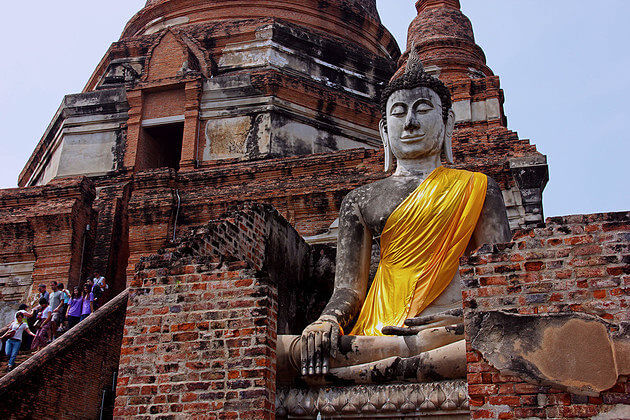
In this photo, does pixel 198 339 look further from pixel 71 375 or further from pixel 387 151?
pixel 71 375

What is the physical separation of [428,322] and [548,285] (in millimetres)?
1266

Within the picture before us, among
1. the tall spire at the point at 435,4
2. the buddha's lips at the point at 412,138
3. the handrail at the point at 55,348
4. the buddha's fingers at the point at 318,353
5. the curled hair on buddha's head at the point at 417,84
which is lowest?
the buddha's fingers at the point at 318,353

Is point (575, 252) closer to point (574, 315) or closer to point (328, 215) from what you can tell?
point (574, 315)

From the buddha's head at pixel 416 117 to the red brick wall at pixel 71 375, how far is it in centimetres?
479

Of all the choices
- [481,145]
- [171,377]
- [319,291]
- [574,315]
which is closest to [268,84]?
[481,145]

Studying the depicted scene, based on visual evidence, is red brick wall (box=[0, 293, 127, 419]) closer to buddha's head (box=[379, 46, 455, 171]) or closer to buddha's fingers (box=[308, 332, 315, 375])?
buddha's fingers (box=[308, 332, 315, 375])

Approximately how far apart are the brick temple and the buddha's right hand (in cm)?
21

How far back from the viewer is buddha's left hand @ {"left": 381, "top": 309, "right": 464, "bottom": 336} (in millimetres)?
4914

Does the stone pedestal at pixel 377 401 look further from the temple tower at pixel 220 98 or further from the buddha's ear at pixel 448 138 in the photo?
the temple tower at pixel 220 98

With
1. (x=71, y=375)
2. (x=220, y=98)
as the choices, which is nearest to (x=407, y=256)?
(x=71, y=375)

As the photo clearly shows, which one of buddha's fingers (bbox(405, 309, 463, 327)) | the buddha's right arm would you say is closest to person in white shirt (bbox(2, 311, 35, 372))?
the buddha's right arm

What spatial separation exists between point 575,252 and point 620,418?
931 mm

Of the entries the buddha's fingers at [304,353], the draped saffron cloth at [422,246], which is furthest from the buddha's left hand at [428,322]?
the buddha's fingers at [304,353]

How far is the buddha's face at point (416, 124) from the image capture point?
20.8 ft
